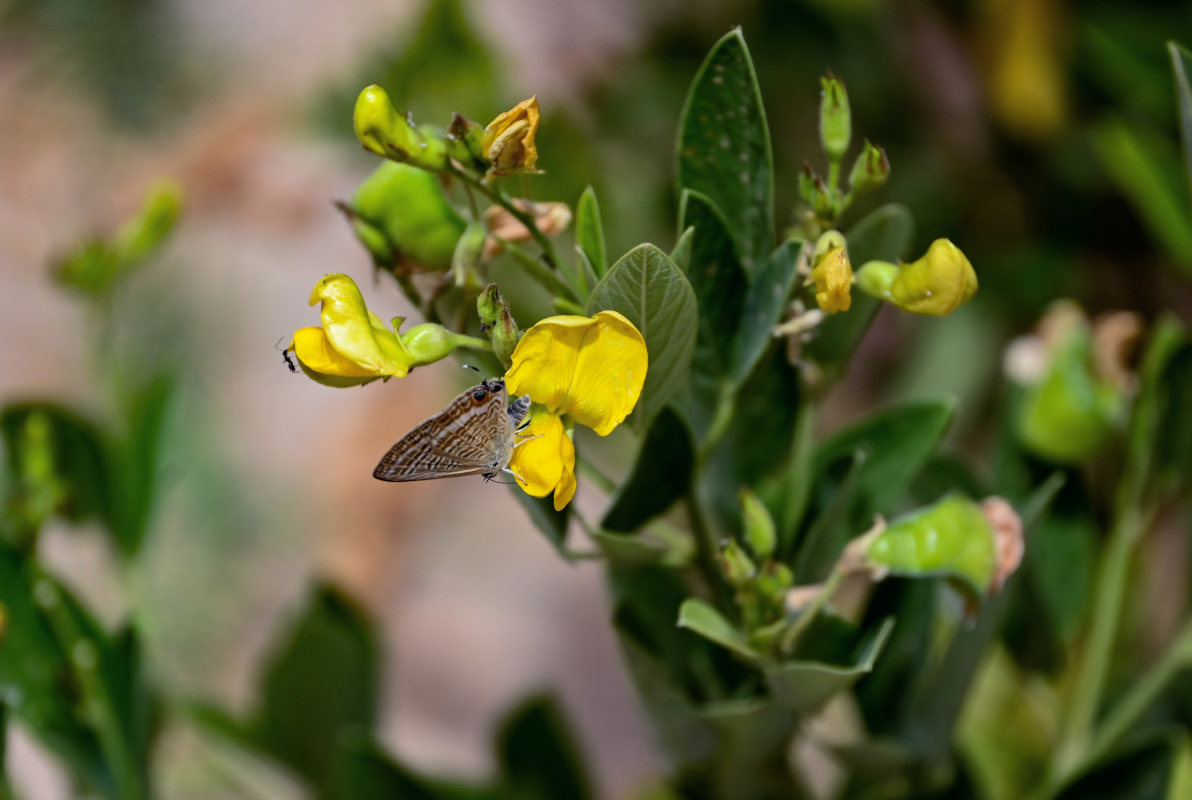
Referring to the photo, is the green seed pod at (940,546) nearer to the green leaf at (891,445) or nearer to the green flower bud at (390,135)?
the green leaf at (891,445)

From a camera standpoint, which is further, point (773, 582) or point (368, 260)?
point (368, 260)

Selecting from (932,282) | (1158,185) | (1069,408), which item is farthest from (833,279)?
(1158,185)

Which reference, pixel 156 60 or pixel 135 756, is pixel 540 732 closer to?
pixel 135 756

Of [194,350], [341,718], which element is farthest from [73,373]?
[341,718]

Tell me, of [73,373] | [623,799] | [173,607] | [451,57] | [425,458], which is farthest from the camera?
[73,373]

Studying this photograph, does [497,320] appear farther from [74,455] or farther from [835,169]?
[74,455]

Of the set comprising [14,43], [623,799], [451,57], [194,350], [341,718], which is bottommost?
[623,799]

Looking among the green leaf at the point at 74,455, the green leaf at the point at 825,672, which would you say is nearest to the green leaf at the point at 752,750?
the green leaf at the point at 825,672

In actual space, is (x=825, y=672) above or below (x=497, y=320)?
below
